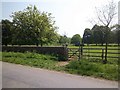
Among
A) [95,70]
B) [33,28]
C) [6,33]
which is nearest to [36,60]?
[95,70]

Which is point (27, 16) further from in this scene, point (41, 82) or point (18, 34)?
point (41, 82)

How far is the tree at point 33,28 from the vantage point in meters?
43.8

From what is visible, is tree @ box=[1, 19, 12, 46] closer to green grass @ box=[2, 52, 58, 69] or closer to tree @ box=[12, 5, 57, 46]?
tree @ box=[12, 5, 57, 46]

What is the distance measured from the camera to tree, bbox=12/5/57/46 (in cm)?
4384

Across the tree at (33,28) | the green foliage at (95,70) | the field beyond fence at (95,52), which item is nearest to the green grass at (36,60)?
the green foliage at (95,70)

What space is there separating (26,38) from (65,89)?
117 feet

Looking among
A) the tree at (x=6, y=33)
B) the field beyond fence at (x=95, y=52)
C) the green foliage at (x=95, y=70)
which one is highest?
the tree at (x=6, y=33)

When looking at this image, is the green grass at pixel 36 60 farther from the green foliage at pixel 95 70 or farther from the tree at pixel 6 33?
the tree at pixel 6 33

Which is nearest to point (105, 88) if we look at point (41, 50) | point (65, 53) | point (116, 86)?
point (116, 86)

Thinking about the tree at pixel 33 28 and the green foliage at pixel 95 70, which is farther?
the tree at pixel 33 28

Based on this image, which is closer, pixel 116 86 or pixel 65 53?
pixel 116 86

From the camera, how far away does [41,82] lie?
10.9 metres

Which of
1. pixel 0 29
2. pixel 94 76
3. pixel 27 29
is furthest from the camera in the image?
pixel 0 29

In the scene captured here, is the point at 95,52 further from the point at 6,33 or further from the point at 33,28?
the point at 6,33
